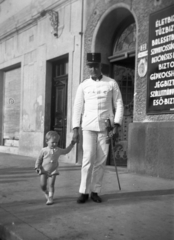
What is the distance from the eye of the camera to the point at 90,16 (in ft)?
28.7

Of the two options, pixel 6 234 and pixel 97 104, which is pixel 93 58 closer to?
pixel 97 104

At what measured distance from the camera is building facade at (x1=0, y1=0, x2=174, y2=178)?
6.67m

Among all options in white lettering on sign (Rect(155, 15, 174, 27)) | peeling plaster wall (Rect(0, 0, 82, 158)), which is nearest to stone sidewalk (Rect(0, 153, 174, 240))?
white lettering on sign (Rect(155, 15, 174, 27))

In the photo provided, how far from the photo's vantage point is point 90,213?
3842 millimetres

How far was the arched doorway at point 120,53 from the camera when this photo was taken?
823cm

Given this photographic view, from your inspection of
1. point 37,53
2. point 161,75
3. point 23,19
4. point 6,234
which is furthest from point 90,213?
point 23,19

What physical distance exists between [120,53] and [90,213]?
525cm

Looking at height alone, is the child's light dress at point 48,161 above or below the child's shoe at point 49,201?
above

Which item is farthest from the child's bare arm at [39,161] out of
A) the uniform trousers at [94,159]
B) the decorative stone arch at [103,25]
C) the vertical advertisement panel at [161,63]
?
the decorative stone arch at [103,25]

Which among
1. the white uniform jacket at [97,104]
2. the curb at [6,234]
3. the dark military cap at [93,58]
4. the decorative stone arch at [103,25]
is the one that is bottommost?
the curb at [6,234]

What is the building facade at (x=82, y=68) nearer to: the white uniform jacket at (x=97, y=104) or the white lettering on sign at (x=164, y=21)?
the white lettering on sign at (x=164, y=21)

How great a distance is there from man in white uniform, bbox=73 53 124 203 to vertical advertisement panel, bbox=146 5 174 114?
215 centimetres

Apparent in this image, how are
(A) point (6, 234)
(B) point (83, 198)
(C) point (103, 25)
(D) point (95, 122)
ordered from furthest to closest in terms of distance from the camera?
(C) point (103, 25) < (D) point (95, 122) < (B) point (83, 198) < (A) point (6, 234)

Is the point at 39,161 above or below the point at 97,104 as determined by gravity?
below
